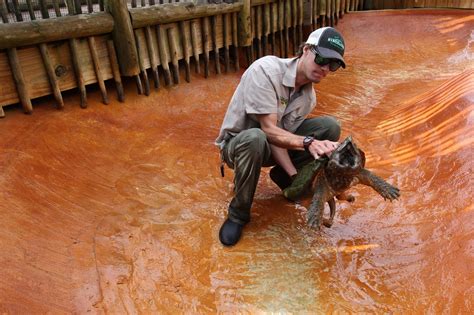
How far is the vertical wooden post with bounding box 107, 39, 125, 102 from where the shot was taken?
453 centimetres

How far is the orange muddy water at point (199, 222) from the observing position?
2.42m

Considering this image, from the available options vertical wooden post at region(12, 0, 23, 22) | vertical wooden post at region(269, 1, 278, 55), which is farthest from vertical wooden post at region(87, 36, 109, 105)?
vertical wooden post at region(269, 1, 278, 55)

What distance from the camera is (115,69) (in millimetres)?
4621

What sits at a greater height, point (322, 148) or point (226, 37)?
point (322, 148)

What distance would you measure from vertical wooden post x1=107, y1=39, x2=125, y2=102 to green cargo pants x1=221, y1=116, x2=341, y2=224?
2.21 metres

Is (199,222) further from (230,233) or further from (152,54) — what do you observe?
(152,54)

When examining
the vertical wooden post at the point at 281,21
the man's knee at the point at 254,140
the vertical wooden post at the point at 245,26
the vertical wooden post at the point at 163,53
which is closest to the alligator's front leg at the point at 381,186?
the man's knee at the point at 254,140

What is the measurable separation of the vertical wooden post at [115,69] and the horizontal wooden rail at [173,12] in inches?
13.9

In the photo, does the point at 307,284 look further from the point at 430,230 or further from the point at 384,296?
the point at 430,230

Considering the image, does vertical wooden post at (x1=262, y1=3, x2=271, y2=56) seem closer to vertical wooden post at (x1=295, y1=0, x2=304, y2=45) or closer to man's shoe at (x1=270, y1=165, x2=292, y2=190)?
vertical wooden post at (x1=295, y1=0, x2=304, y2=45)

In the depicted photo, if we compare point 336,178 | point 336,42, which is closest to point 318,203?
point 336,178

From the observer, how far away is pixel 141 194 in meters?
3.39

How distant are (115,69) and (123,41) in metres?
0.32

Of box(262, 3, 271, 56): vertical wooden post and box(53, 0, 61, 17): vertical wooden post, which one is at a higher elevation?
box(53, 0, 61, 17): vertical wooden post
